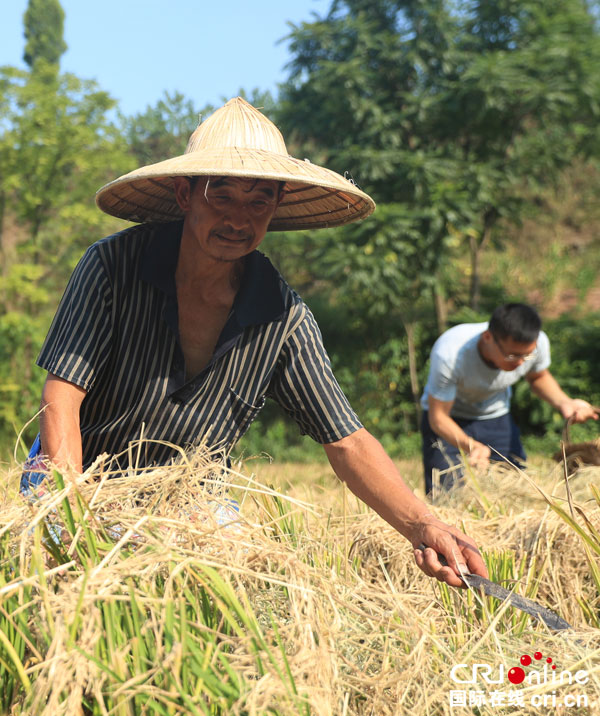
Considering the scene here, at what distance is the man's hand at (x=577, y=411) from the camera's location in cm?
342

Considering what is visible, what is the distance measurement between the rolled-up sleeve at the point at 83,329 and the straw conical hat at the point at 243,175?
0.25 metres

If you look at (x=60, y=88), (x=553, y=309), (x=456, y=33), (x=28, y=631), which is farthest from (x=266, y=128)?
(x=553, y=309)

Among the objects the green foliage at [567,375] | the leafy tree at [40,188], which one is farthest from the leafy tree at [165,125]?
the green foliage at [567,375]

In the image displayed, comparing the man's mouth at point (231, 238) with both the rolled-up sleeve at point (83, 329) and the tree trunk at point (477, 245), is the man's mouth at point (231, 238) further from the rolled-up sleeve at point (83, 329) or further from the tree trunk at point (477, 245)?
the tree trunk at point (477, 245)

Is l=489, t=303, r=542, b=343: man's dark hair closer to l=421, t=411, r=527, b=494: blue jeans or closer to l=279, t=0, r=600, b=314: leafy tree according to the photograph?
l=421, t=411, r=527, b=494: blue jeans

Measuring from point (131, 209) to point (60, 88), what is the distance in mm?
7427

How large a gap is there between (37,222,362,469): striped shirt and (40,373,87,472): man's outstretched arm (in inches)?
2.4

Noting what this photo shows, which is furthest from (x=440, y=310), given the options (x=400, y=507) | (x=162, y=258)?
(x=400, y=507)

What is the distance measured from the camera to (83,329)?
1.79m

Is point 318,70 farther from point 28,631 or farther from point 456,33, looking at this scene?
point 28,631

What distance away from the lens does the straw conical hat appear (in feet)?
5.64

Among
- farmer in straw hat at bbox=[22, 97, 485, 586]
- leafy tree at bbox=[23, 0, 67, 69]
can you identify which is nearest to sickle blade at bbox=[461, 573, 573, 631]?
farmer in straw hat at bbox=[22, 97, 485, 586]

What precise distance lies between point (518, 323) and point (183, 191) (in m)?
2.03

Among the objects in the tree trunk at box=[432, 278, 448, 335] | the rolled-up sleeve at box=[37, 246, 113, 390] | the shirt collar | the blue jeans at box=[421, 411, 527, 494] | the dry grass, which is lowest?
the tree trunk at box=[432, 278, 448, 335]
